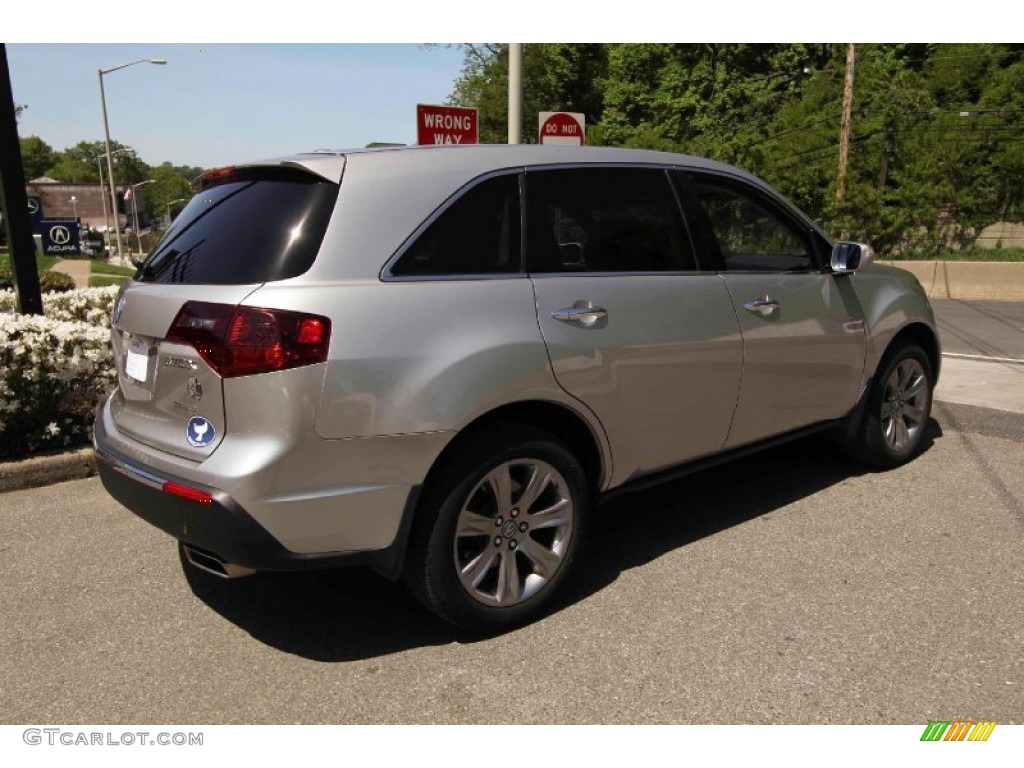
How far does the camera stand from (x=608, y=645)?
293cm

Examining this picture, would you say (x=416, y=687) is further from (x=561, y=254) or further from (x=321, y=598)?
(x=561, y=254)

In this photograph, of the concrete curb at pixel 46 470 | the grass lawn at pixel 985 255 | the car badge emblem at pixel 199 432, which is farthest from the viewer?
the grass lawn at pixel 985 255

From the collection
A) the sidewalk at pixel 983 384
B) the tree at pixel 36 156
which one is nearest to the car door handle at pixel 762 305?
the sidewalk at pixel 983 384

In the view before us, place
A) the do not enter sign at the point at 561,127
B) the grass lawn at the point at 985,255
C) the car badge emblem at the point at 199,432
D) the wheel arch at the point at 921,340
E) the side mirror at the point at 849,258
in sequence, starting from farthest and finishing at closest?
1. the grass lawn at the point at 985,255
2. the do not enter sign at the point at 561,127
3. the wheel arch at the point at 921,340
4. the side mirror at the point at 849,258
5. the car badge emblem at the point at 199,432

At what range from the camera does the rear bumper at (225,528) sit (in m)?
2.47

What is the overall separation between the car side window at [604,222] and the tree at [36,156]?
15834 centimetres

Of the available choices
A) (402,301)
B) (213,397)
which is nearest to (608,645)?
(402,301)

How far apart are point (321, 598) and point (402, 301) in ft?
4.77

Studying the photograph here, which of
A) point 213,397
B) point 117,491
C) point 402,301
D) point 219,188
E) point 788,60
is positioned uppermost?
point 788,60

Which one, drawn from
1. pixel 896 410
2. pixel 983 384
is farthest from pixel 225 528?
pixel 983 384

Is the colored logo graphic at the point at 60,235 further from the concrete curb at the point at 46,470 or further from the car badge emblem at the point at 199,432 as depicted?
the car badge emblem at the point at 199,432

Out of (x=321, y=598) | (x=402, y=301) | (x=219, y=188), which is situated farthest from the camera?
(x=321, y=598)

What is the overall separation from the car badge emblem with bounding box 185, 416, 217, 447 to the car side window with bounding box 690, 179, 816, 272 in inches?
93.6
